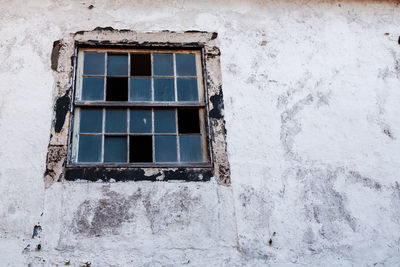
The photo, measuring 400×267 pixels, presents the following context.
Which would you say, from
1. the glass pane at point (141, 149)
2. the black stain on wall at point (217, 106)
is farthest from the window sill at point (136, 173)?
the black stain on wall at point (217, 106)

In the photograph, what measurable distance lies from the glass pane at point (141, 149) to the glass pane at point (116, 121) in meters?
0.15

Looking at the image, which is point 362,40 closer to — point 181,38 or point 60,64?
point 181,38

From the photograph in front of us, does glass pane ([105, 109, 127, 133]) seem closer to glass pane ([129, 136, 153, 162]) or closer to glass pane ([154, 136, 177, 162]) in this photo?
glass pane ([129, 136, 153, 162])

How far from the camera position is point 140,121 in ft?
15.6

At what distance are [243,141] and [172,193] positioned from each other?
85cm

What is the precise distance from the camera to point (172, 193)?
432 centimetres

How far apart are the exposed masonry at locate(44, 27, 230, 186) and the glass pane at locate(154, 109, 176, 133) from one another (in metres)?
0.37

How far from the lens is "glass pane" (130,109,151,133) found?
15.4 feet

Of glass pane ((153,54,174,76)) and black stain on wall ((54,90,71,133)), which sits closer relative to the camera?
black stain on wall ((54,90,71,133))

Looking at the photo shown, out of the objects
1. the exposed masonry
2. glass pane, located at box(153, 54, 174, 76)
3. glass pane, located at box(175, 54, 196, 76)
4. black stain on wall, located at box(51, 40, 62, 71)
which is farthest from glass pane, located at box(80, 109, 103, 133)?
glass pane, located at box(175, 54, 196, 76)

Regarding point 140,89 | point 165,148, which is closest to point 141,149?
point 165,148

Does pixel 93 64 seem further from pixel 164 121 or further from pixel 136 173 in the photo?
pixel 136 173

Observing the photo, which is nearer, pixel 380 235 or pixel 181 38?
pixel 380 235

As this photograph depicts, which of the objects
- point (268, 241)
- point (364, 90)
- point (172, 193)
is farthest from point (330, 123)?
point (172, 193)
